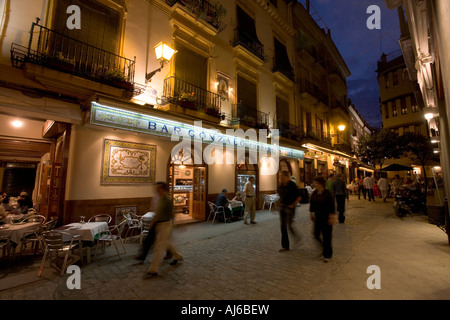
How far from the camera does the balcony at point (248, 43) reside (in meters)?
11.8

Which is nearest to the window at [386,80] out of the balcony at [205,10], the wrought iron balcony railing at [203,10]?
the balcony at [205,10]

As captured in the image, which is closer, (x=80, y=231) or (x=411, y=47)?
(x=80, y=231)

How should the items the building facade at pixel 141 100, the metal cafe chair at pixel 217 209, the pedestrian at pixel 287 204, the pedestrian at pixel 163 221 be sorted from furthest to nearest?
1. the metal cafe chair at pixel 217 209
2. the building facade at pixel 141 100
3. the pedestrian at pixel 287 204
4. the pedestrian at pixel 163 221

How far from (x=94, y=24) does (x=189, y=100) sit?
383 cm

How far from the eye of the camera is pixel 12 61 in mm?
5309

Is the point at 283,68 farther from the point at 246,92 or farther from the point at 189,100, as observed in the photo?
the point at 189,100

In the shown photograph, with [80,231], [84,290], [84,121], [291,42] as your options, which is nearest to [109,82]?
[84,121]

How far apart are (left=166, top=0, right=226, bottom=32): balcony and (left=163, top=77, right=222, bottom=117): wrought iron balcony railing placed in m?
3.28

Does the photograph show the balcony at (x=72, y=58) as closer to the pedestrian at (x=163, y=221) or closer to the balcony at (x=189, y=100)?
the balcony at (x=189, y=100)

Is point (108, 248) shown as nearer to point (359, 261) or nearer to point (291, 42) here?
point (359, 261)

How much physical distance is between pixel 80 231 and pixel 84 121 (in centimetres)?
340

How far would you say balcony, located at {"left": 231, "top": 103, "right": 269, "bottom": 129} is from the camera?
10834 mm

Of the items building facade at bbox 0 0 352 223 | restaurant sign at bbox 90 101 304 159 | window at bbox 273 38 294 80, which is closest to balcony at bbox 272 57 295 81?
window at bbox 273 38 294 80

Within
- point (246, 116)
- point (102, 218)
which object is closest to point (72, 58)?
point (102, 218)
